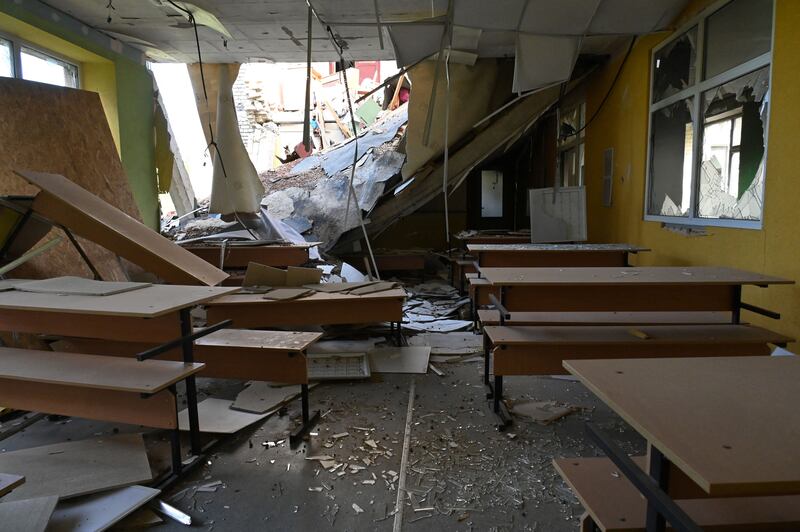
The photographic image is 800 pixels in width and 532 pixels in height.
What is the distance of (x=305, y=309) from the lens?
3.61 m

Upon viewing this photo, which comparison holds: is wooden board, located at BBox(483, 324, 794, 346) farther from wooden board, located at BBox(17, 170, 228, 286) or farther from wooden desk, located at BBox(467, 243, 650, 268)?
wooden board, located at BBox(17, 170, 228, 286)

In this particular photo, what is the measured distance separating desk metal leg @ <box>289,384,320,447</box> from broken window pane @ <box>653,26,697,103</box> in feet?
12.3

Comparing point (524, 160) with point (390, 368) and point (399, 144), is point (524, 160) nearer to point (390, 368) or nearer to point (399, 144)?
point (399, 144)

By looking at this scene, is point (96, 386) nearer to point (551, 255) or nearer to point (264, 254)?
point (264, 254)

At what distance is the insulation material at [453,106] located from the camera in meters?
5.17

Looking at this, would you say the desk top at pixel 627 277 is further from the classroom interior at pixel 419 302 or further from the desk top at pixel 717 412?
the desk top at pixel 717 412

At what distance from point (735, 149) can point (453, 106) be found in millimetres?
2920

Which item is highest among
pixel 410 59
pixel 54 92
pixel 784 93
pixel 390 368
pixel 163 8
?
pixel 163 8

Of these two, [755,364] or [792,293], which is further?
[792,293]

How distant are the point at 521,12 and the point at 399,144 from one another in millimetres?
2868

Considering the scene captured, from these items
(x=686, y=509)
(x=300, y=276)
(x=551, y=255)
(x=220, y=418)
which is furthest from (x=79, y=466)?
(x=551, y=255)

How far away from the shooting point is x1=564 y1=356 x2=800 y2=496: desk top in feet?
2.70

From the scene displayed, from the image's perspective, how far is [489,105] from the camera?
18.3 ft

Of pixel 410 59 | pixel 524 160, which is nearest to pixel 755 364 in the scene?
pixel 410 59
